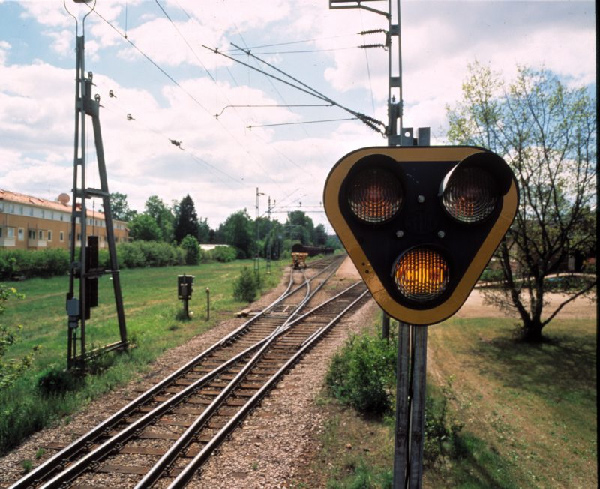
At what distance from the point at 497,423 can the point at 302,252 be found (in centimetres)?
4558

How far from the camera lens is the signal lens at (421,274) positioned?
6.16 ft

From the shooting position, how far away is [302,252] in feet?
180

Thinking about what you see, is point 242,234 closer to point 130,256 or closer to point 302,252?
point 130,256

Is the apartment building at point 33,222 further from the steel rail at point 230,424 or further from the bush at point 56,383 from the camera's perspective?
the steel rail at point 230,424

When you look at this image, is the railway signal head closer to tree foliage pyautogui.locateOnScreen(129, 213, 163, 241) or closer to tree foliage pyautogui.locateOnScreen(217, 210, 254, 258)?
tree foliage pyautogui.locateOnScreen(217, 210, 254, 258)

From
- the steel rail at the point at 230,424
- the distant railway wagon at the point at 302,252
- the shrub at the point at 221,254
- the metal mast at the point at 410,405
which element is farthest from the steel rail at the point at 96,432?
the shrub at the point at 221,254

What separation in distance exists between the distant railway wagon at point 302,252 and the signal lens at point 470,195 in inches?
1643

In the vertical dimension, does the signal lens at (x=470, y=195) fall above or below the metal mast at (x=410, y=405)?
above

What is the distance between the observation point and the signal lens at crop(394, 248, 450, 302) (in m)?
A: 1.88

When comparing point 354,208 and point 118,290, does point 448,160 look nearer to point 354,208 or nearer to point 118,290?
point 354,208

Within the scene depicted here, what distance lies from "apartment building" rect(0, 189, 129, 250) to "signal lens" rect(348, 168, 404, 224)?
44.8 m

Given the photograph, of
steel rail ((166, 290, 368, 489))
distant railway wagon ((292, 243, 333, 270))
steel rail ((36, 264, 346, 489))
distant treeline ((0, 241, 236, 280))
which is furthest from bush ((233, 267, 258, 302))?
distant railway wagon ((292, 243, 333, 270))

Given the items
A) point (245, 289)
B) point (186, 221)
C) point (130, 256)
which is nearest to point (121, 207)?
point (186, 221)

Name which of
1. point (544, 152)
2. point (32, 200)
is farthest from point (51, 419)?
point (32, 200)
